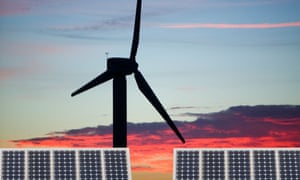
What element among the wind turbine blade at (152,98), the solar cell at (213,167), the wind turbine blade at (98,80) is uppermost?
the wind turbine blade at (98,80)

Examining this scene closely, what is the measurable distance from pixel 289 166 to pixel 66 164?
18122 mm

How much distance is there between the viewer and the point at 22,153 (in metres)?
78.2

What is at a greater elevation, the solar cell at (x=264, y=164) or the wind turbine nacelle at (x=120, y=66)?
the wind turbine nacelle at (x=120, y=66)

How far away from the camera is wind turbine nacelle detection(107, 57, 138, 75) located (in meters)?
110

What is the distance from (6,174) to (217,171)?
17.3 meters

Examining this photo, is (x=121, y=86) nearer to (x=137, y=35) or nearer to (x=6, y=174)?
(x=137, y=35)

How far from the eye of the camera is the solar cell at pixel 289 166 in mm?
76625

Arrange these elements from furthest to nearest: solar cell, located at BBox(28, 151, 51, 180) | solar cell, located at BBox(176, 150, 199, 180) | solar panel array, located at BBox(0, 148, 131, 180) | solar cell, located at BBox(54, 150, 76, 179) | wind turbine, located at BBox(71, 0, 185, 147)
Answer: wind turbine, located at BBox(71, 0, 185, 147)
solar cell, located at BBox(28, 151, 51, 180)
solar cell, located at BBox(54, 150, 76, 179)
solar panel array, located at BBox(0, 148, 131, 180)
solar cell, located at BBox(176, 150, 199, 180)

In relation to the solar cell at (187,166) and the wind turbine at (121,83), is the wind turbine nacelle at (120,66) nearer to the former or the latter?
the wind turbine at (121,83)

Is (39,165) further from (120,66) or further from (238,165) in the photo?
(120,66)

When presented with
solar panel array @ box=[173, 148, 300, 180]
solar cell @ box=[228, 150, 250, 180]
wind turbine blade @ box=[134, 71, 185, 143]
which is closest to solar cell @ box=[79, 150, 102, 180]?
solar panel array @ box=[173, 148, 300, 180]

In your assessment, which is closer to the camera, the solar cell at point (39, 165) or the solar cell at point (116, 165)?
the solar cell at point (116, 165)

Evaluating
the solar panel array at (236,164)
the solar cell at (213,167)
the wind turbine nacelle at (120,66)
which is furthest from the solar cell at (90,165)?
the wind turbine nacelle at (120,66)

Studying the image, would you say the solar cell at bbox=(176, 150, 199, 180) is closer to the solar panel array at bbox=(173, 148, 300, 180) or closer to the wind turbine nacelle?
the solar panel array at bbox=(173, 148, 300, 180)
